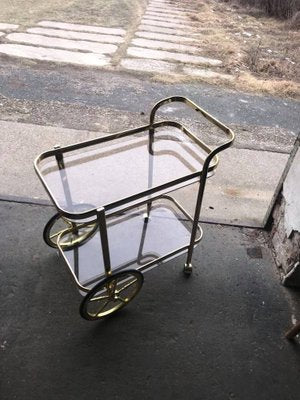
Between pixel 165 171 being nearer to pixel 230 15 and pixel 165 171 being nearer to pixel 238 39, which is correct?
pixel 238 39

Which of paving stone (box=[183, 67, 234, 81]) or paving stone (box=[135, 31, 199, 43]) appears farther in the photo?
paving stone (box=[135, 31, 199, 43])

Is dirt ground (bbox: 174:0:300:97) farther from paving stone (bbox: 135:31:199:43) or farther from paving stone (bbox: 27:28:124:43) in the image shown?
paving stone (bbox: 27:28:124:43)

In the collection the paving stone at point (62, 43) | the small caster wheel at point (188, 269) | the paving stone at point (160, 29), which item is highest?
the paving stone at point (160, 29)

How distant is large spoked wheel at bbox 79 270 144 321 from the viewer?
196 cm

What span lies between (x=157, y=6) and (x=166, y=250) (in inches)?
277

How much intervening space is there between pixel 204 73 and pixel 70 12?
3.31 m

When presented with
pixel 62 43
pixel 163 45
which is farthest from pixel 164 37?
pixel 62 43

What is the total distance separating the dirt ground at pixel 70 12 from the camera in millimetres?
6255

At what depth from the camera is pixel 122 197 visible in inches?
77.5

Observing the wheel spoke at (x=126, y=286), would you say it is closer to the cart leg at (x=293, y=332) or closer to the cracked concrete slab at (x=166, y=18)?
the cart leg at (x=293, y=332)

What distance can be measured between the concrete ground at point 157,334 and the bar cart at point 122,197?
0.12 m

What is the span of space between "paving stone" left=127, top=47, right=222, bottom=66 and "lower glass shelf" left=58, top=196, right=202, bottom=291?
3.25 m

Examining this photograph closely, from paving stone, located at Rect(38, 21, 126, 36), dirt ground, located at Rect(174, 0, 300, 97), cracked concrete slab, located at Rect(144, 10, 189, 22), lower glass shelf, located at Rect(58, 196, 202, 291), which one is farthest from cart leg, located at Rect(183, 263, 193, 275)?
cracked concrete slab, located at Rect(144, 10, 189, 22)

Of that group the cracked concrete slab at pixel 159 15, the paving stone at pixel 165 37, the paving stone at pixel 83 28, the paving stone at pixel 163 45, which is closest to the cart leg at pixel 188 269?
the paving stone at pixel 163 45
